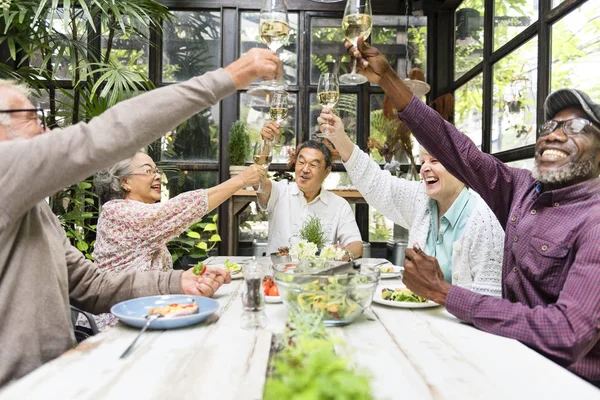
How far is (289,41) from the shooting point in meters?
4.34

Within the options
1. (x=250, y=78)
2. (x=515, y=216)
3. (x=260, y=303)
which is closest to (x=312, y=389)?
(x=260, y=303)

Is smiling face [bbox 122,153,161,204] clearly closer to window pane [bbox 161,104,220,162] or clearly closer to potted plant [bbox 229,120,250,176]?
potted plant [bbox 229,120,250,176]

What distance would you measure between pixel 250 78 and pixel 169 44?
3559 millimetres

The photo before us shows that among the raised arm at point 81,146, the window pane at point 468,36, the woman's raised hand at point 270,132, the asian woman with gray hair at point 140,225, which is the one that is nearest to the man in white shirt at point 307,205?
the woman's raised hand at point 270,132

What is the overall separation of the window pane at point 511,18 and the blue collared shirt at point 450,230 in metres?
1.41

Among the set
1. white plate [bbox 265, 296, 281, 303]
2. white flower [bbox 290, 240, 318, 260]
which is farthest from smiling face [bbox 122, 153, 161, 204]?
white plate [bbox 265, 296, 281, 303]

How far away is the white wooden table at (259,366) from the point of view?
0.83 metres

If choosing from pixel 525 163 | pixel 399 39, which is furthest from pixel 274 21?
pixel 399 39

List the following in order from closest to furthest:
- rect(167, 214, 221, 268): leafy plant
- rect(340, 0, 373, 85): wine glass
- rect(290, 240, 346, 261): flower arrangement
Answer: rect(340, 0, 373, 85): wine glass
rect(290, 240, 346, 261): flower arrangement
rect(167, 214, 221, 268): leafy plant

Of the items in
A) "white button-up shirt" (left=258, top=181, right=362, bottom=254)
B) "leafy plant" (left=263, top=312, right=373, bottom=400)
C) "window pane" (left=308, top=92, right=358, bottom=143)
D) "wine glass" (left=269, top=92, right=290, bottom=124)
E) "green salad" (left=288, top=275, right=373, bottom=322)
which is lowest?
"green salad" (left=288, top=275, right=373, bottom=322)

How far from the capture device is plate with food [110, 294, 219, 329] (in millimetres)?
1163

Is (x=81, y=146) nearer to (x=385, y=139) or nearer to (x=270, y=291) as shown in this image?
(x=270, y=291)

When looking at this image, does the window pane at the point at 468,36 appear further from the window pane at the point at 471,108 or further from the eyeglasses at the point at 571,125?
the eyeglasses at the point at 571,125

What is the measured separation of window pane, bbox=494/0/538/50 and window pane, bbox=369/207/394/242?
1.75 m
